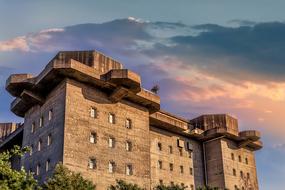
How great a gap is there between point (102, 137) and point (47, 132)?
5.40 metres

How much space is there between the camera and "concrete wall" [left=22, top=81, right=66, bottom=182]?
38500mm

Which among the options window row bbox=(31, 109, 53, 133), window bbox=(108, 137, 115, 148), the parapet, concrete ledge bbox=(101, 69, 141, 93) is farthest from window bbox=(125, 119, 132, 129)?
window row bbox=(31, 109, 53, 133)

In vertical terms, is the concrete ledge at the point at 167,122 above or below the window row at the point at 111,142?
above

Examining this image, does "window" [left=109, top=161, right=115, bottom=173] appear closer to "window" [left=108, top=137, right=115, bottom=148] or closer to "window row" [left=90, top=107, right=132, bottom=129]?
"window" [left=108, top=137, right=115, bottom=148]

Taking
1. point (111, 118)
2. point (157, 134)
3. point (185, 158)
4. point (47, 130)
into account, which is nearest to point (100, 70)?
point (111, 118)

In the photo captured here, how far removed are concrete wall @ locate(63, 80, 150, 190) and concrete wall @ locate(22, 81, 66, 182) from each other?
96 centimetres

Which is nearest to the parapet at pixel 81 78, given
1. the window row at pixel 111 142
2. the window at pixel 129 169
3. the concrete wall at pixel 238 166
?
the window row at pixel 111 142

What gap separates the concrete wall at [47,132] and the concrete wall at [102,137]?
0.96 m

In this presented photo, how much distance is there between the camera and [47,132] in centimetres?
4097

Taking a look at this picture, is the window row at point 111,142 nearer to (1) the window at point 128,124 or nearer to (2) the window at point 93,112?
(1) the window at point 128,124

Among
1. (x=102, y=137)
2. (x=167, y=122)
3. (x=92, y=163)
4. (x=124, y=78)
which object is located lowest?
(x=92, y=163)

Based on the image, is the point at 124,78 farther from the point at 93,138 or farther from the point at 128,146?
the point at 128,146

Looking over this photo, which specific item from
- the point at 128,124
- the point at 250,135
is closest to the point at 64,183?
the point at 128,124

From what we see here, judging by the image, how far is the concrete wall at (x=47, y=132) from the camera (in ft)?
126
